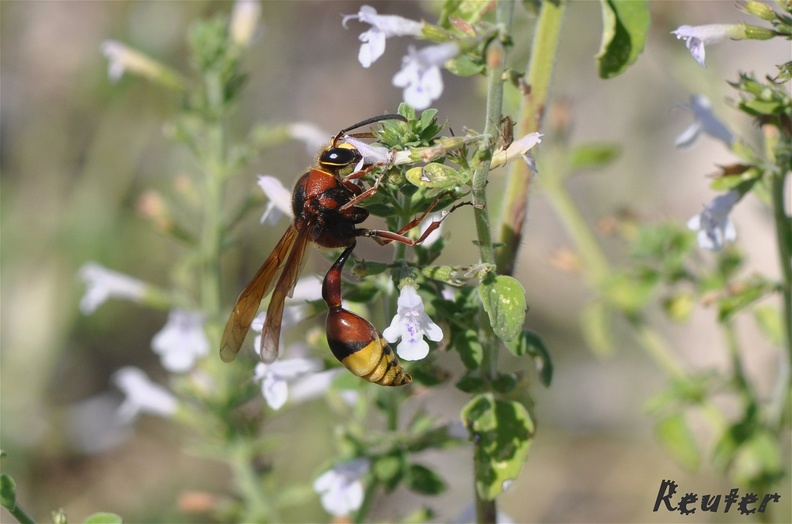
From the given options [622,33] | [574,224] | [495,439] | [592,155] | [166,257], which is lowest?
[495,439]

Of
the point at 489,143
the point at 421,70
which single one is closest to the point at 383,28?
the point at 421,70

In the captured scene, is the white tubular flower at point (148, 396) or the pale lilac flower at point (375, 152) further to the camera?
the white tubular flower at point (148, 396)

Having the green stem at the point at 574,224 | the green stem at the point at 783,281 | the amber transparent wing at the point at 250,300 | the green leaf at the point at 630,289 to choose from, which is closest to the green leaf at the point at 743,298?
the green stem at the point at 783,281

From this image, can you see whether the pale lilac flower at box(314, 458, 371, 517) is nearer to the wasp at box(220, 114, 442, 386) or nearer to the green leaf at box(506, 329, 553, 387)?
the wasp at box(220, 114, 442, 386)

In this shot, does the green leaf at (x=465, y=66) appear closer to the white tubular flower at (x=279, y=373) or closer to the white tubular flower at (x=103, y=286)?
the white tubular flower at (x=279, y=373)

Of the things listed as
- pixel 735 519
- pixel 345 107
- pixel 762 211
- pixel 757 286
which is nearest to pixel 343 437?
pixel 757 286

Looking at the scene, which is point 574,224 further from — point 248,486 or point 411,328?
point 411,328
